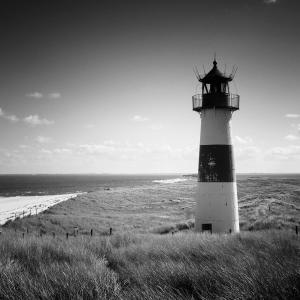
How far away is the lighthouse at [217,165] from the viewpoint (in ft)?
39.2

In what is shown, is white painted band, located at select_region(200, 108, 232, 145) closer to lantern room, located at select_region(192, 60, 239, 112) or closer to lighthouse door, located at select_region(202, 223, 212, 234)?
lantern room, located at select_region(192, 60, 239, 112)

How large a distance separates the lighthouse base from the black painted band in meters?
0.27

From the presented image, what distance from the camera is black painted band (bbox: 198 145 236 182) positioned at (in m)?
12.0

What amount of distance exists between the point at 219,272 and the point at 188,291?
0.71 m

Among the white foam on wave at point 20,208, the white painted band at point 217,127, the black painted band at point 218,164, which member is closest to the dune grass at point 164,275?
the black painted band at point 218,164

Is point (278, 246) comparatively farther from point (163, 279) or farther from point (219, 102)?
point (219, 102)

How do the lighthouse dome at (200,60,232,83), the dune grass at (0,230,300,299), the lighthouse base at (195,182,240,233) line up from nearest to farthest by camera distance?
the dune grass at (0,230,300,299), the lighthouse base at (195,182,240,233), the lighthouse dome at (200,60,232,83)

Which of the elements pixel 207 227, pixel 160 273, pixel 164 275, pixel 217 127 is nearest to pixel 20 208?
pixel 207 227

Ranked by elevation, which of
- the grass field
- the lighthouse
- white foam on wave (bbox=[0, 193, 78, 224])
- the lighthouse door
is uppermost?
the lighthouse

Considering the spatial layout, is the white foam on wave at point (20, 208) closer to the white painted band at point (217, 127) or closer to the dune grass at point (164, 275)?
the white painted band at point (217, 127)

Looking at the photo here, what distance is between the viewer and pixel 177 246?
7.94 m

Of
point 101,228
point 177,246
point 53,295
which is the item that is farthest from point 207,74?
point 101,228

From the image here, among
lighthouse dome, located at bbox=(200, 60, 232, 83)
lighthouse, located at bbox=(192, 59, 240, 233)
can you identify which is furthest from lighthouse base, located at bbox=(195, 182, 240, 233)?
lighthouse dome, located at bbox=(200, 60, 232, 83)

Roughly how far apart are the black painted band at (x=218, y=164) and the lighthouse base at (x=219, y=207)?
0.88 feet
